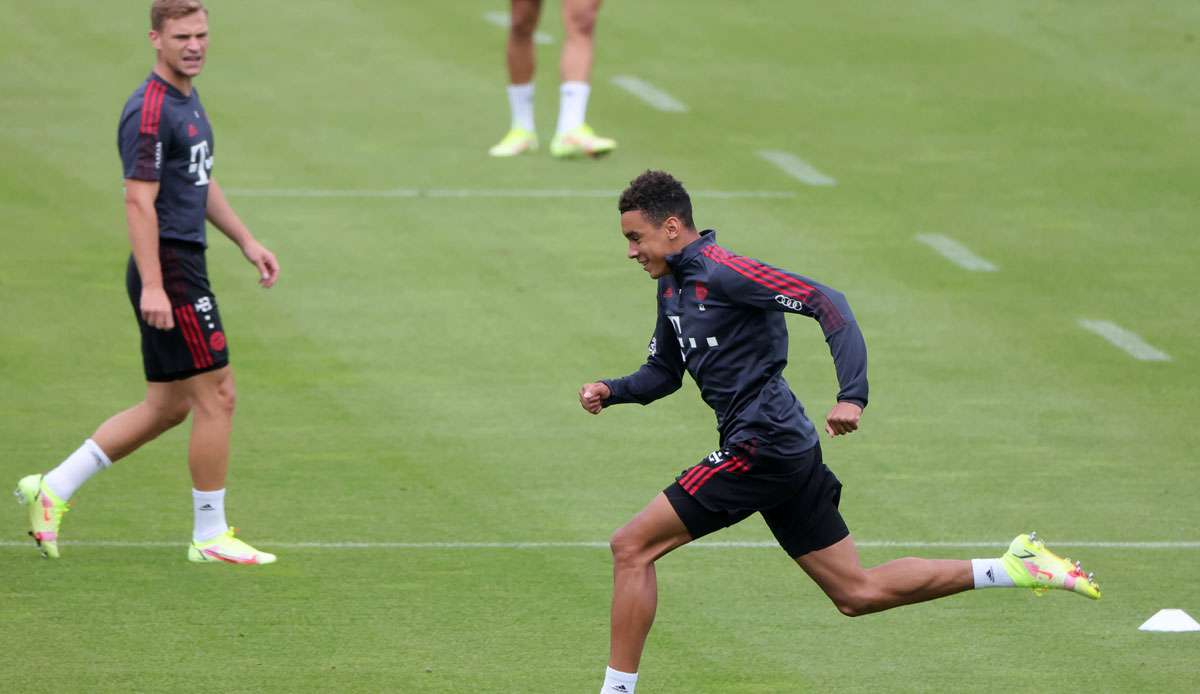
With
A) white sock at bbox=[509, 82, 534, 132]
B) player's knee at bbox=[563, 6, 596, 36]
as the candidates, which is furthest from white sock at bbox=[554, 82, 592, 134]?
player's knee at bbox=[563, 6, 596, 36]

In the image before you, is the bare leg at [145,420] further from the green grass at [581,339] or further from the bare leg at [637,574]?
the bare leg at [637,574]

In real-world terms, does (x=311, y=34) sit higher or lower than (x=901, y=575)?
lower

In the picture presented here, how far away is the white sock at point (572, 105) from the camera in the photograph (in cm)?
1622

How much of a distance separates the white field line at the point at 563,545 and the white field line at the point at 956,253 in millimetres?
4805

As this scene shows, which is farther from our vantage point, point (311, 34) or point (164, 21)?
point (311, 34)

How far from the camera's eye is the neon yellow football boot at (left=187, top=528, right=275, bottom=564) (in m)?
9.07

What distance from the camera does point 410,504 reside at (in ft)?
32.8

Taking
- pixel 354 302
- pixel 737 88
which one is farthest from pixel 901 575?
pixel 737 88

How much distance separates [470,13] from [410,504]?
1201 centimetres

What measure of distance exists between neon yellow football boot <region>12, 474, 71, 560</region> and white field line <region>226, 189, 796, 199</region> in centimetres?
667

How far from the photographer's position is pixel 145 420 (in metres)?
9.07

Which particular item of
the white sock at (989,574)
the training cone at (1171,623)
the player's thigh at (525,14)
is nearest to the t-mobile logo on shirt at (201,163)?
the white sock at (989,574)

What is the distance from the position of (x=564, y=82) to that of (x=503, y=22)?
4.87 m

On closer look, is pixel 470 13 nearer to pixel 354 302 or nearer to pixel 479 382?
pixel 354 302
